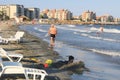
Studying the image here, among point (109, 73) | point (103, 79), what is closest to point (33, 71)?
point (103, 79)

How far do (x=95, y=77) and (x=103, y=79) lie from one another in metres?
0.34

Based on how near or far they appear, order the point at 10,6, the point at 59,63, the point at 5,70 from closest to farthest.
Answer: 1. the point at 5,70
2. the point at 59,63
3. the point at 10,6

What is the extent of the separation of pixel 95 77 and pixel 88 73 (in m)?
0.66

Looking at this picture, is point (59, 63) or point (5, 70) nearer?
point (5, 70)

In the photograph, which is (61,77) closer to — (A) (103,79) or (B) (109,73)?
(A) (103,79)

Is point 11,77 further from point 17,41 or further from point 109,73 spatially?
point 17,41

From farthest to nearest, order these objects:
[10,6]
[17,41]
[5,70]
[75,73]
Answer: [10,6]
[17,41]
[75,73]
[5,70]

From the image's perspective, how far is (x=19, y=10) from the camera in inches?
7525

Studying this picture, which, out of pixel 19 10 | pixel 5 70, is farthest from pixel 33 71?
pixel 19 10

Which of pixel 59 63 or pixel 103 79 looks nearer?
pixel 103 79

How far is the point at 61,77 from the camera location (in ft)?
34.4

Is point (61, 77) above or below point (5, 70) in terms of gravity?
below

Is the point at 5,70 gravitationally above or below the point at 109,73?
above

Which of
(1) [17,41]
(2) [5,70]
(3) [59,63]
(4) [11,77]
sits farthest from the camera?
(1) [17,41]
